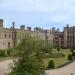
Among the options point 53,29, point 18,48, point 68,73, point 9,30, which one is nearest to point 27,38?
point 18,48

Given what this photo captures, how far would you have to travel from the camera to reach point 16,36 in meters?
69.3

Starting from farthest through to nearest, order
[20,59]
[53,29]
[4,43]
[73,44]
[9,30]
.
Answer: [53,29]
[73,44]
[9,30]
[4,43]
[20,59]

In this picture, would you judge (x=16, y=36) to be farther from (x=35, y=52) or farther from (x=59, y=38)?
→ (x=35, y=52)

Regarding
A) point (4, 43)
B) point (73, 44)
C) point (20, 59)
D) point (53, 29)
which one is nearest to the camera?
point (20, 59)

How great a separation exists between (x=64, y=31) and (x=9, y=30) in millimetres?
35521

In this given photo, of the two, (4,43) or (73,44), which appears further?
(73,44)

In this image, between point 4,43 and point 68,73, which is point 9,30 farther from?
point 68,73

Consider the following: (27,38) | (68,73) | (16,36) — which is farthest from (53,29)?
(27,38)

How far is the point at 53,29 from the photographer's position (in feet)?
352

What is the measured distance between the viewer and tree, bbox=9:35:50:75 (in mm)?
16422

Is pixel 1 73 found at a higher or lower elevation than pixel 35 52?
lower

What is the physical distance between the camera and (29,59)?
16.4 m

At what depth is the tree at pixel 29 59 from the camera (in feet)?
53.9

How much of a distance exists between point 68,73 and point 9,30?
44553mm
